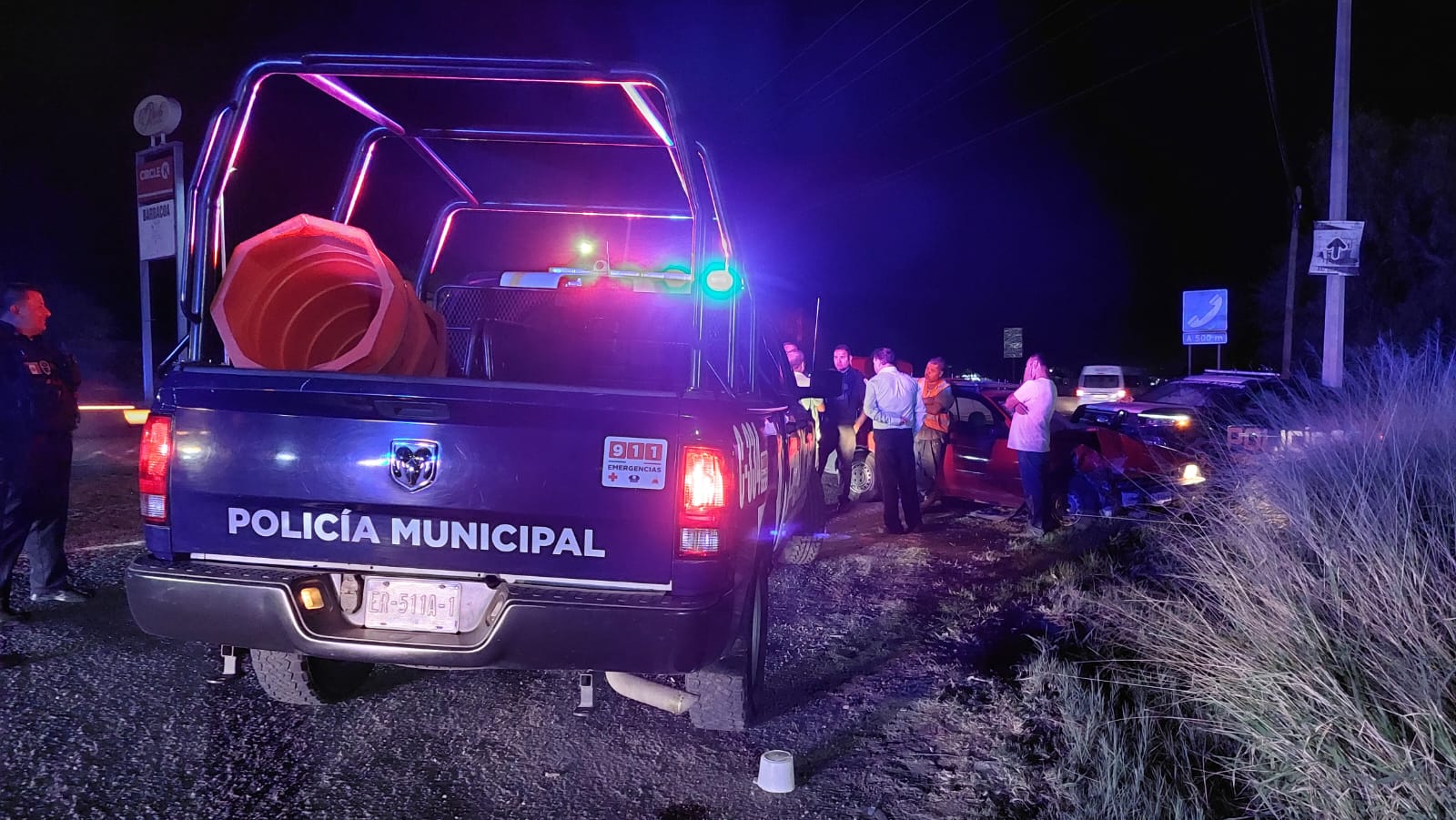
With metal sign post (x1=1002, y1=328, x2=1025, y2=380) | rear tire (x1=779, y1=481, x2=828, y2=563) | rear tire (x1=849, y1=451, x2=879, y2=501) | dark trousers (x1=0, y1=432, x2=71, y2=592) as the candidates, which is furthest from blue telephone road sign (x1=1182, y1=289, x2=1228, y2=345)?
dark trousers (x1=0, y1=432, x2=71, y2=592)

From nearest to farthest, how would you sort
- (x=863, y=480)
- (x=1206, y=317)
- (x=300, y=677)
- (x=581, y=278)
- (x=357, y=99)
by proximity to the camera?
(x=300, y=677) < (x=357, y=99) < (x=581, y=278) < (x=863, y=480) < (x=1206, y=317)

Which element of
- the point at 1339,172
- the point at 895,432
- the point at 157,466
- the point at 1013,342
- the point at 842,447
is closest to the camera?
the point at 157,466

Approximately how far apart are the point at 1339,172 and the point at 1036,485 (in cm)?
625

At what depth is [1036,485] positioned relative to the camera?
8.06 metres

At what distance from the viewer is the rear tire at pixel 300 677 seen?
12.1 feet

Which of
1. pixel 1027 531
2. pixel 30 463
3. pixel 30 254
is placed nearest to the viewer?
pixel 30 463

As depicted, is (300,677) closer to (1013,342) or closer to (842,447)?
(842,447)

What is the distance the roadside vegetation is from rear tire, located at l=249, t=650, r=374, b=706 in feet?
9.39

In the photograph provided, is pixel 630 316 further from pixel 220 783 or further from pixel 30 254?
pixel 30 254

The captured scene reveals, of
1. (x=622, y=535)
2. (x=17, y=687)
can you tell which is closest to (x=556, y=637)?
(x=622, y=535)

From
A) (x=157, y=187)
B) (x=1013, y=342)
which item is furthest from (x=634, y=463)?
(x=1013, y=342)

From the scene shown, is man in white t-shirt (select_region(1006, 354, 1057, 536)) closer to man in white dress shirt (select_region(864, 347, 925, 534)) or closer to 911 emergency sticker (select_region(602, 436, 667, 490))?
man in white dress shirt (select_region(864, 347, 925, 534))

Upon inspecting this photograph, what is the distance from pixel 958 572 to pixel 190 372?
5369 millimetres

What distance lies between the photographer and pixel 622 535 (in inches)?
119
